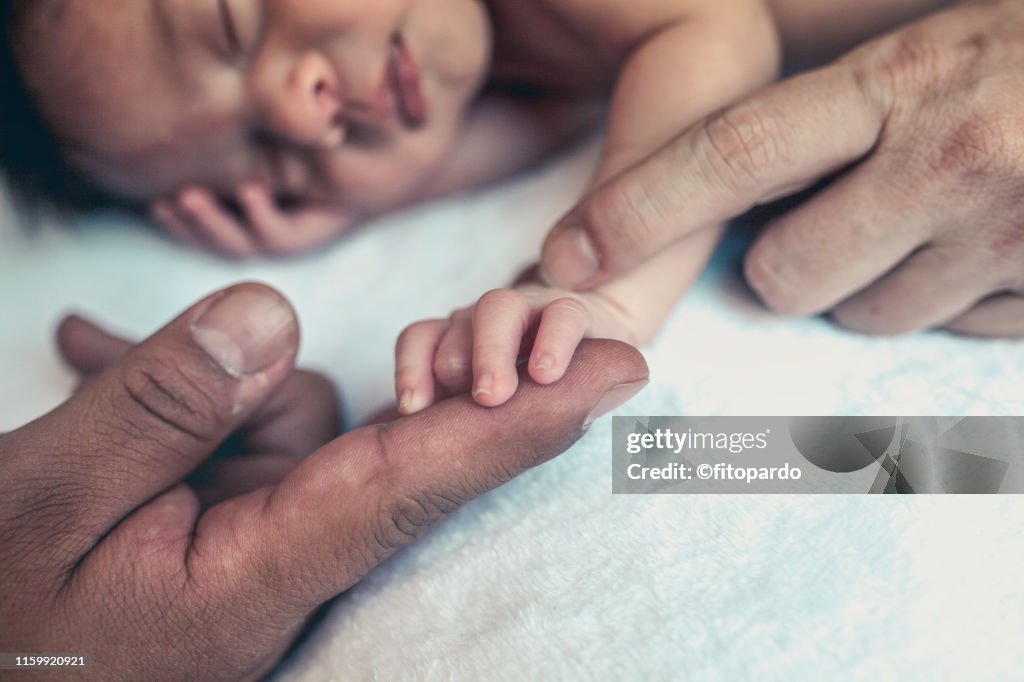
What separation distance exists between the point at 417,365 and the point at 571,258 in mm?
172

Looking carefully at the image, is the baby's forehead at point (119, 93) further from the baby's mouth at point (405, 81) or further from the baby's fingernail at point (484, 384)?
the baby's fingernail at point (484, 384)

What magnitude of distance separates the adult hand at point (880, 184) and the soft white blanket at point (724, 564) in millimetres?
50

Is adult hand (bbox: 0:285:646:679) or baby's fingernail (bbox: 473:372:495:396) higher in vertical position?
baby's fingernail (bbox: 473:372:495:396)

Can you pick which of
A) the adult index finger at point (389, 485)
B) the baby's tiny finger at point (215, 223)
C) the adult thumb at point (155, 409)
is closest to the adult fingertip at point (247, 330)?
the adult thumb at point (155, 409)

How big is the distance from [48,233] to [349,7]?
52cm

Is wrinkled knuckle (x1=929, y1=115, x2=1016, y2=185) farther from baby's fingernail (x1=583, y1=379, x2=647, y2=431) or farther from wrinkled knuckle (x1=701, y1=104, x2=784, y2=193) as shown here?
baby's fingernail (x1=583, y1=379, x2=647, y2=431)

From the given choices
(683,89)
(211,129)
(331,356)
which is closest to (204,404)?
(331,356)

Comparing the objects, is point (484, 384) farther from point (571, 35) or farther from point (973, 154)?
point (571, 35)

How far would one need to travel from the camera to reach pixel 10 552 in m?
0.51

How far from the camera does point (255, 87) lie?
804mm

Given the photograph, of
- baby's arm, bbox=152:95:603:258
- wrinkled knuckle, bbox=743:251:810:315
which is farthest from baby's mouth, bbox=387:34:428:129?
A: wrinkled knuckle, bbox=743:251:810:315

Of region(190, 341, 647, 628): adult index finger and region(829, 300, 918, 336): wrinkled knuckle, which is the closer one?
region(190, 341, 647, 628): adult index finger

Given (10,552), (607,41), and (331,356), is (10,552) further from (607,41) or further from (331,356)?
(607,41)

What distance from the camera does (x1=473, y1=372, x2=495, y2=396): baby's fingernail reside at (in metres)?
0.50
